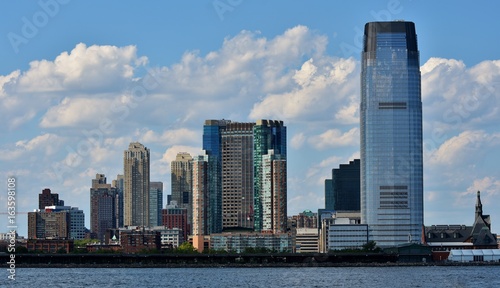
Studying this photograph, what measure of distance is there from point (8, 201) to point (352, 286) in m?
63.4

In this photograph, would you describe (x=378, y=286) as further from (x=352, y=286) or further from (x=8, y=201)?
(x=8, y=201)

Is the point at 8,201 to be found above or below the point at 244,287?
above

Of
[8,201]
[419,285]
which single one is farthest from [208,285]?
[8,201]

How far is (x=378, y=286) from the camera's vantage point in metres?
189

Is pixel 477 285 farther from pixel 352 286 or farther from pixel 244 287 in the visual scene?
pixel 244 287

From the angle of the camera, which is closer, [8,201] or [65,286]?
[8,201]

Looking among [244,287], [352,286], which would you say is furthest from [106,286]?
[352,286]

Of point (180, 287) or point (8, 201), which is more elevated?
point (8, 201)

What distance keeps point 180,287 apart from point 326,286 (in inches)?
861

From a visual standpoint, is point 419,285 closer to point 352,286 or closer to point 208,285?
point 352,286

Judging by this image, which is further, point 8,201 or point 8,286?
point 8,286

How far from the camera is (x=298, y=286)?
633ft

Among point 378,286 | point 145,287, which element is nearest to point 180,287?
point 145,287

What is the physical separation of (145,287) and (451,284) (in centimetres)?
4542
